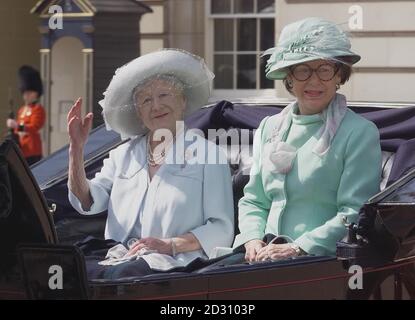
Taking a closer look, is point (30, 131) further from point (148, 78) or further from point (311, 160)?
point (311, 160)

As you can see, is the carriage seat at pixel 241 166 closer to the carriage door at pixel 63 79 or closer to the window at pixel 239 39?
the carriage door at pixel 63 79

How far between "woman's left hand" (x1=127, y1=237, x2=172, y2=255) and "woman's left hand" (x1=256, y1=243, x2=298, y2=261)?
0.33m

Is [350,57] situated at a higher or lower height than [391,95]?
higher

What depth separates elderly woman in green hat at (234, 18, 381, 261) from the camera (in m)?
4.37

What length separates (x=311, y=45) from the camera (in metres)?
4.50

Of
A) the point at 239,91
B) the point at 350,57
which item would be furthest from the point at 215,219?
the point at 239,91

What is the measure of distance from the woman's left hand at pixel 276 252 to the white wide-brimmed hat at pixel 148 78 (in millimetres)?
724

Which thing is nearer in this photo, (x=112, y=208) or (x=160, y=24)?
(x=112, y=208)

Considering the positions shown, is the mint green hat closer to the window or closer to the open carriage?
the open carriage

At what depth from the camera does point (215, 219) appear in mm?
4598

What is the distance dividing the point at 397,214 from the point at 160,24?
33.8 feet

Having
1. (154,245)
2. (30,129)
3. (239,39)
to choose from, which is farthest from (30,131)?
(154,245)
